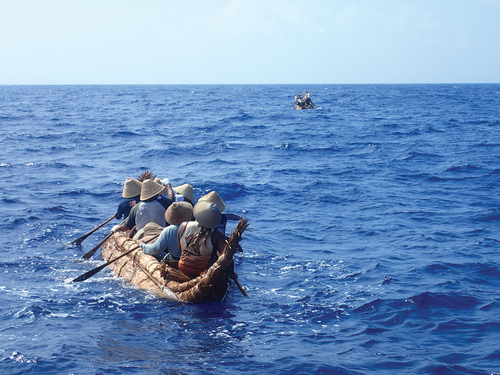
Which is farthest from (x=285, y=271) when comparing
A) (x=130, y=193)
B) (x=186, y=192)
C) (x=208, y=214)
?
(x=130, y=193)

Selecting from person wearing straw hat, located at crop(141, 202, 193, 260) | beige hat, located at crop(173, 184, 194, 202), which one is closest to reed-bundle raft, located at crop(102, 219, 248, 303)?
person wearing straw hat, located at crop(141, 202, 193, 260)

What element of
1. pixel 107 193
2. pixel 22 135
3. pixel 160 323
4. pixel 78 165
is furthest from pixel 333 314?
pixel 22 135

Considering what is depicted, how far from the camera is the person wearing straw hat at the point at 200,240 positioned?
23.0ft

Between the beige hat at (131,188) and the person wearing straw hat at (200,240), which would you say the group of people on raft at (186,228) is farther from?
the beige hat at (131,188)

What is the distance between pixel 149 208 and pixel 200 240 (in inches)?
93.3

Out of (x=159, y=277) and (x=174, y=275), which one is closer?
(x=174, y=275)

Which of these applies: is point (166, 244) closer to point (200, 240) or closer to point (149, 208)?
point (200, 240)

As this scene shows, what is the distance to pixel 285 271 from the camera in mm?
9273

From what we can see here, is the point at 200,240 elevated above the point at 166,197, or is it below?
below

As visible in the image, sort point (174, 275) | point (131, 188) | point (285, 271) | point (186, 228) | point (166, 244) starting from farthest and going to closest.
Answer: point (131, 188) < point (285, 271) < point (166, 244) < point (174, 275) < point (186, 228)

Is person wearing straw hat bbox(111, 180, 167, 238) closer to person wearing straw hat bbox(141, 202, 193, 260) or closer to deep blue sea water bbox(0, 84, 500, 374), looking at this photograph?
deep blue sea water bbox(0, 84, 500, 374)

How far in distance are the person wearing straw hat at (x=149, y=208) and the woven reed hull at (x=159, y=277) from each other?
18.1 inches

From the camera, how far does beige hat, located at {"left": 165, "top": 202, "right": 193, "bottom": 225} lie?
767 cm

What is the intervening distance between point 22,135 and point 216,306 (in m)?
24.6
